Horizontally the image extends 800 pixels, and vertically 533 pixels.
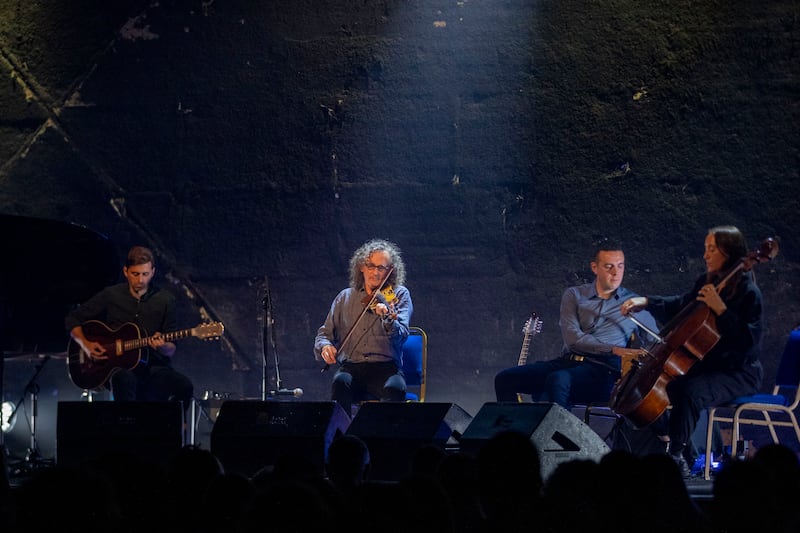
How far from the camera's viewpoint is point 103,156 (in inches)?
314

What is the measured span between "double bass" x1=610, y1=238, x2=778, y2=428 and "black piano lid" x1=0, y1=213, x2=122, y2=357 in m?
3.56

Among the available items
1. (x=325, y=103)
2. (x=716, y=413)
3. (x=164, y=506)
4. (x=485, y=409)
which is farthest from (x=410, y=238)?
(x=164, y=506)

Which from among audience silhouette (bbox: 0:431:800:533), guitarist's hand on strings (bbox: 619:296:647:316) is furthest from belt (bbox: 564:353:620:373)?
audience silhouette (bbox: 0:431:800:533)

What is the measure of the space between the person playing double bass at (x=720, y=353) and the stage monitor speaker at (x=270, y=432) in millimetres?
1938

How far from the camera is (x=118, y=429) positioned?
16.2ft

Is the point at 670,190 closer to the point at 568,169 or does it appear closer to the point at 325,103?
the point at 568,169

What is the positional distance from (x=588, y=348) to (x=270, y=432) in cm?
231

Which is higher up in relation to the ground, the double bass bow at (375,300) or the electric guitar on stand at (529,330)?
the double bass bow at (375,300)

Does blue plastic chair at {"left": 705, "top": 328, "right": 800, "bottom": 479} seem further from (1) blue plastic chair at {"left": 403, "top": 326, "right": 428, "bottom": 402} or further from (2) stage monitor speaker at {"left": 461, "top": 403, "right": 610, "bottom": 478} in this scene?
(1) blue plastic chair at {"left": 403, "top": 326, "right": 428, "bottom": 402}

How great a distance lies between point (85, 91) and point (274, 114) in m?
1.61

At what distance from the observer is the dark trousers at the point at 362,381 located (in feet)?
20.5

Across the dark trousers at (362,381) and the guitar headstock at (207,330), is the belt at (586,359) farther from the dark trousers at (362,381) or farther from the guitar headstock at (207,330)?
the guitar headstock at (207,330)

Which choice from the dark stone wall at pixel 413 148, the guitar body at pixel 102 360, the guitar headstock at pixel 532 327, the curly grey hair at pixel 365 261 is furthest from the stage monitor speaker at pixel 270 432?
the dark stone wall at pixel 413 148

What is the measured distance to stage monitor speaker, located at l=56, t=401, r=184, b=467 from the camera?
4867mm
